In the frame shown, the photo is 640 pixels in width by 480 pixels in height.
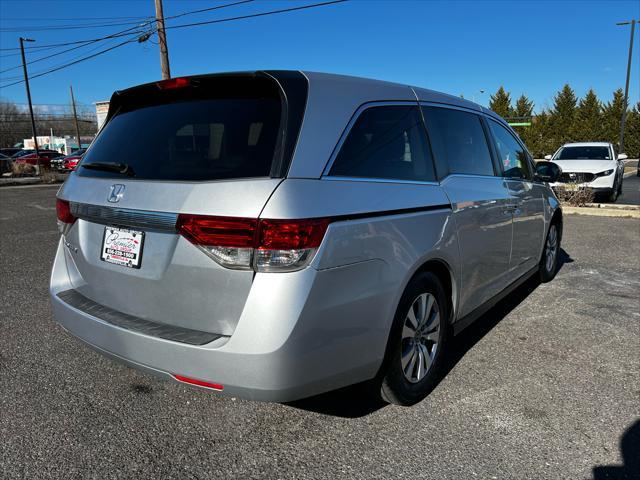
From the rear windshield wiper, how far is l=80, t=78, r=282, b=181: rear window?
15 mm

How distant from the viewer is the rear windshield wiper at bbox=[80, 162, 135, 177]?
2473 millimetres

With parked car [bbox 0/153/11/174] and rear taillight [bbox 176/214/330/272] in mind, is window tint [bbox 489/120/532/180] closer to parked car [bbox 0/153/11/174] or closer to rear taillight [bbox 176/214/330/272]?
rear taillight [bbox 176/214/330/272]

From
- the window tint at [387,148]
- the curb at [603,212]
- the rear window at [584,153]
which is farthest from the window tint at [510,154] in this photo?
the rear window at [584,153]

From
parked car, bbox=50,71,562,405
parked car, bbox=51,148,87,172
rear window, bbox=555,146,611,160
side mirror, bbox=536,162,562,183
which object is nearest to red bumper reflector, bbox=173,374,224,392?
parked car, bbox=50,71,562,405

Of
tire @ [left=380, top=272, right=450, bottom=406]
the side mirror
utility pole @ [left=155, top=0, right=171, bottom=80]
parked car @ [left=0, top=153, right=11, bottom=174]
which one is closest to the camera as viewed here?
tire @ [left=380, top=272, right=450, bottom=406]

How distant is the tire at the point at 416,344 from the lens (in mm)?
2592

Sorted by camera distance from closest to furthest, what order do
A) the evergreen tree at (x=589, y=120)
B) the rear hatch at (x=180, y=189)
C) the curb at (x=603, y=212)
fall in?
the rear hatch at (x=180, y=189) → the curb at (x=603, y=212) → the evergreen tree at (x=589, y=120)

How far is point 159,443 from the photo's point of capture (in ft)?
8.25

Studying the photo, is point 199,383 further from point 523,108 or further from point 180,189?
point 523,108

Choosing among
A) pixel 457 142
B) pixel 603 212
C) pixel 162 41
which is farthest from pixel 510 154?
pixel 162 41

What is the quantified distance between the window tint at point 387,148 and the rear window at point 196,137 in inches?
14.0

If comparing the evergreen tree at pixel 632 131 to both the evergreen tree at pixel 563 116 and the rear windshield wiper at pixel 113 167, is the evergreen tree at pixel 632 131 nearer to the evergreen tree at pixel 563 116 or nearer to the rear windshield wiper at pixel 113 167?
the evergreen tree at pixel 563 116

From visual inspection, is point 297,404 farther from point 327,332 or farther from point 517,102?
point 517,102

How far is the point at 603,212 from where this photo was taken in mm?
10914
